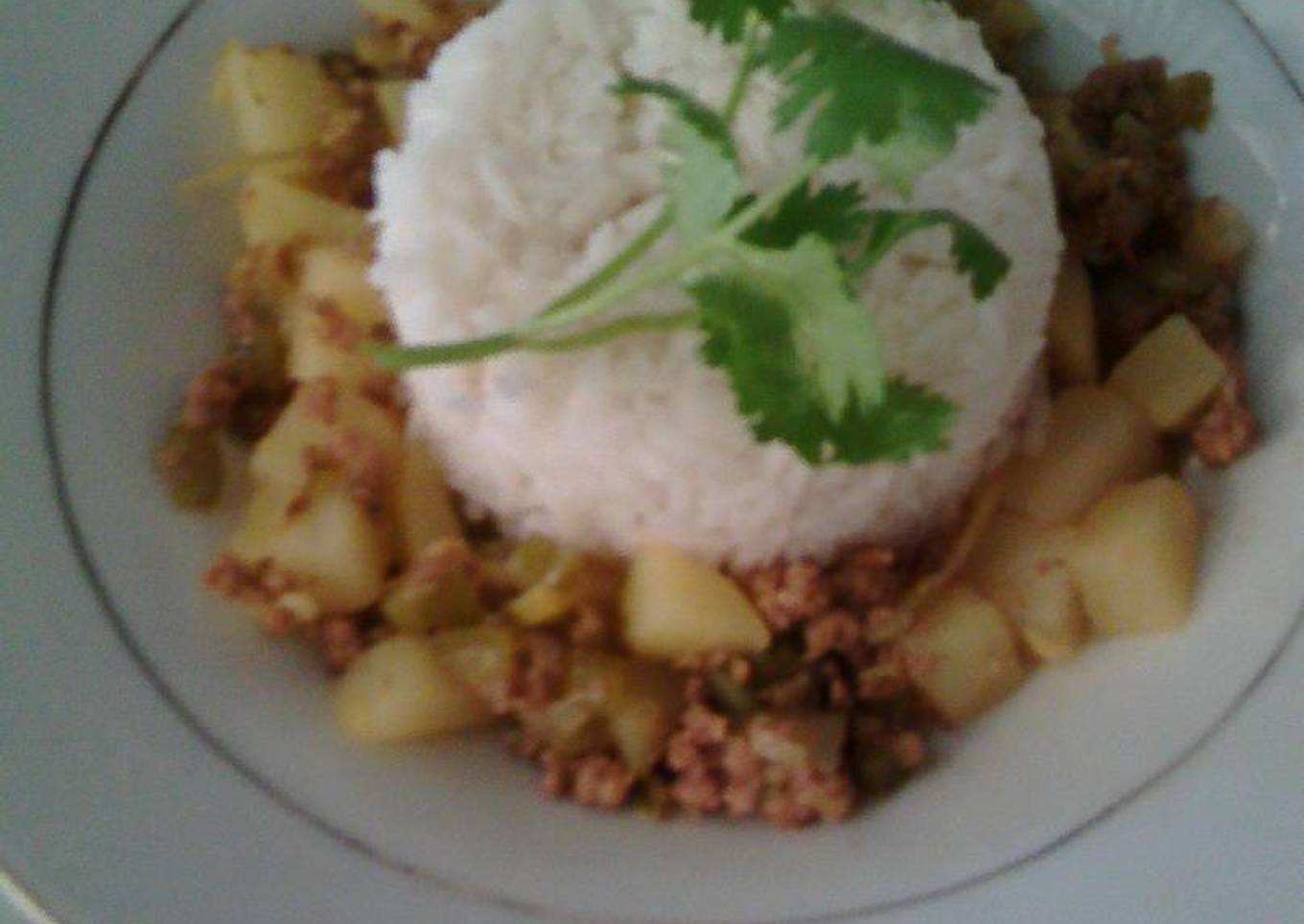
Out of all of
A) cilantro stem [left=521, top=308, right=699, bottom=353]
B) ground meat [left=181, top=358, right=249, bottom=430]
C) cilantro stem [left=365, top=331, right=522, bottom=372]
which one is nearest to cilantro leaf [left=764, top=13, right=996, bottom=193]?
cilantro stem [left=521, top=308, right=699, bottom=353]

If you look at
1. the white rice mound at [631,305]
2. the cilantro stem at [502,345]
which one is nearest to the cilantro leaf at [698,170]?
the cilantro stem at [502,345]

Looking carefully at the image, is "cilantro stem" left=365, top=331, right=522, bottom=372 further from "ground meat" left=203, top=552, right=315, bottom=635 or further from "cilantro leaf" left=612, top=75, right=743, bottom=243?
"ground meat" left=203, top=552, right=315, bottom=635

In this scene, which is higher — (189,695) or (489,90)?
(489,90)

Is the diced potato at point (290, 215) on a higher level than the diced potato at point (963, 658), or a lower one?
higher

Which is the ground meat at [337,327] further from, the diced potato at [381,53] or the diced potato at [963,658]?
the diced potato at [963,658]

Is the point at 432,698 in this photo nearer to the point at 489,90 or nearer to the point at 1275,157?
the point at 489,90

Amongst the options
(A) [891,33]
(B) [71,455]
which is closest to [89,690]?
(B) [71,455]
